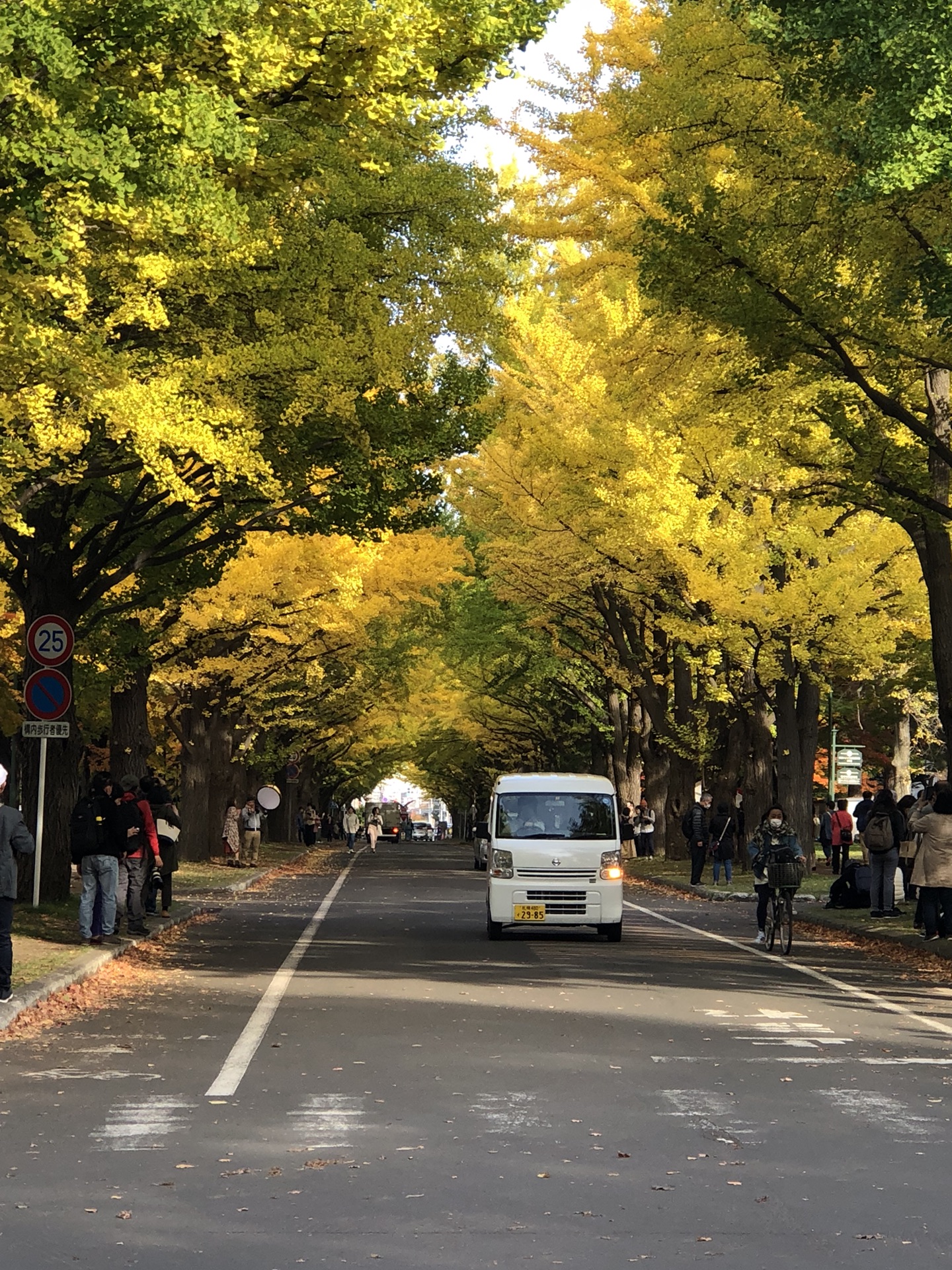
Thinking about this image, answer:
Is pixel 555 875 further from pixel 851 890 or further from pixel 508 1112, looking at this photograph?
pixel 508 1112

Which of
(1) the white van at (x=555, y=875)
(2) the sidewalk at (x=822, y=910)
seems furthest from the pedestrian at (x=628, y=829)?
(1) the white van at (x=555, y=875)

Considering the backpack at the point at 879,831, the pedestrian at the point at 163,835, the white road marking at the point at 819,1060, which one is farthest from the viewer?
the backpack at the point at 879,831

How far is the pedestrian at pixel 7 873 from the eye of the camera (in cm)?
1407

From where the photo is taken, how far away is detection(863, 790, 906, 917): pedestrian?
25000mm

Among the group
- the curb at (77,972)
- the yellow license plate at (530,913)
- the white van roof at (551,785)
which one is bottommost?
the curb at (77,972)

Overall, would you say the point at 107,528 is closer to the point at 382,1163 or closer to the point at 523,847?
the point at 523,847

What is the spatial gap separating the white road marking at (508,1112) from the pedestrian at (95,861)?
9.61 m

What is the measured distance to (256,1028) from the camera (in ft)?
43.8

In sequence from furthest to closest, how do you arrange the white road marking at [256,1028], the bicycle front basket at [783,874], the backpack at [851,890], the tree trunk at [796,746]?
the tree trunk at [796,746] < the backpack at [851,890] < the bicycle front basket at [783,874] < the white road marking at [256,1028]

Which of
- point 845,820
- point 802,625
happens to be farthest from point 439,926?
point 845,820

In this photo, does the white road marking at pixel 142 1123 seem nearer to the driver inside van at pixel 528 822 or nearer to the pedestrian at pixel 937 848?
the pedestrian at pixel 937 848

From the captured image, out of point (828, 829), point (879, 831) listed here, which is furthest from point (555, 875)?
point (828, 829)

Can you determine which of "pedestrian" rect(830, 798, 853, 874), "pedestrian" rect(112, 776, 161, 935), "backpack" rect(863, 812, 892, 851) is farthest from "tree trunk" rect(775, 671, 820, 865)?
"pedestrian" rect(112, 776, 161, 935)

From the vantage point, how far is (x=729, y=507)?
115ft
